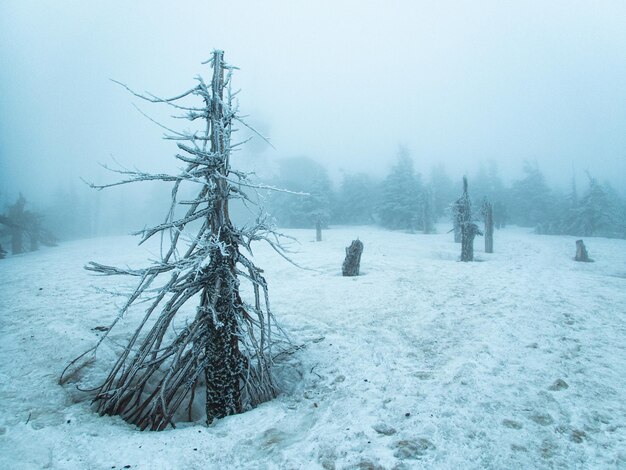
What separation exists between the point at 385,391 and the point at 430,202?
42.4 m

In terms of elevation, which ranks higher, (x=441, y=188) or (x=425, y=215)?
(x=441, y=188)

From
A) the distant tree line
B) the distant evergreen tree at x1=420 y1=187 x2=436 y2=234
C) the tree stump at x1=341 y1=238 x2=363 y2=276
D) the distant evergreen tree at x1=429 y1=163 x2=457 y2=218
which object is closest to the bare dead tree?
the tree stump at x1=341 y1=238 x2=363 y2=276

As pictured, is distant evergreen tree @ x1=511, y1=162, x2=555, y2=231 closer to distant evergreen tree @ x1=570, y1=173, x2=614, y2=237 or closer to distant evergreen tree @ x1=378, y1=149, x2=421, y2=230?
distant evergreen tree @ x1=570, y1=173, x2=614, y2=237

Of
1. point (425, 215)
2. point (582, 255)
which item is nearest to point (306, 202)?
point (425, 215)

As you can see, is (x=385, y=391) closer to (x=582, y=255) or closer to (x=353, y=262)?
(x=353, y=262)

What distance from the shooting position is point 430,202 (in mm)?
43062

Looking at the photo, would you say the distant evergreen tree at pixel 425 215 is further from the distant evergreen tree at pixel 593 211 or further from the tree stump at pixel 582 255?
the tree stump at pixel 582 255

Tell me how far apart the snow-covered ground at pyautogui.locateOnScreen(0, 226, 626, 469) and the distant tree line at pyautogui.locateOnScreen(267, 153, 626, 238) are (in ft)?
83.4

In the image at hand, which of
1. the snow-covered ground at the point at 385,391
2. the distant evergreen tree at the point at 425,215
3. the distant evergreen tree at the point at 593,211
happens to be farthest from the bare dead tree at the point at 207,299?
the distant evergreen tree at the point at 593,211

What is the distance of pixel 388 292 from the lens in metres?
9.90

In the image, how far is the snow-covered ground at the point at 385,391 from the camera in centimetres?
318

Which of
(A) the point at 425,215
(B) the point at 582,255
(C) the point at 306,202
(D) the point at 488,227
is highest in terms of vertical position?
(C) the point at 306,202

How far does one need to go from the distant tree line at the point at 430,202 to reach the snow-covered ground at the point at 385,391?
2541cm

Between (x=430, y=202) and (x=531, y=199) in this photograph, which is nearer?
(x=430, y=202)
